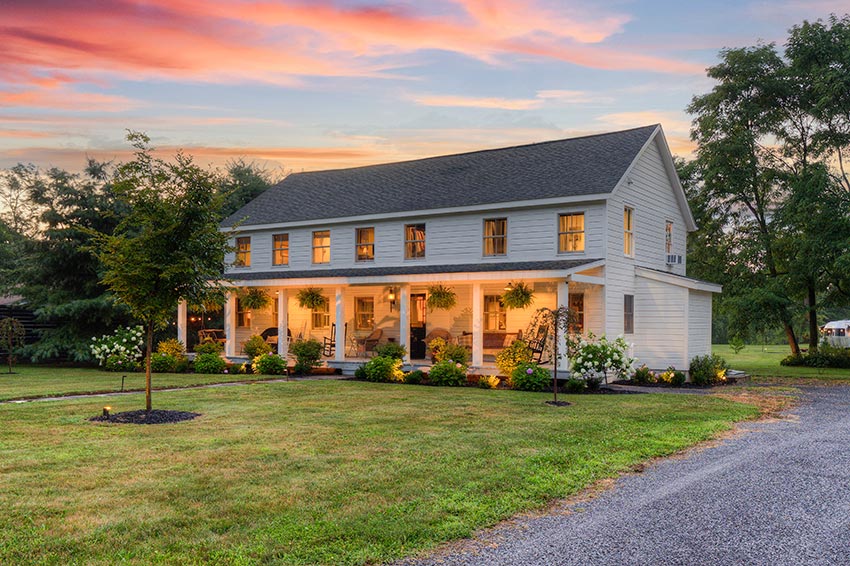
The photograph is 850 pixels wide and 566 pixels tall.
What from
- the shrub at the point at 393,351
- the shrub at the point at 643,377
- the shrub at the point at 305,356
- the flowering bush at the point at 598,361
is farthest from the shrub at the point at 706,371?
the shrub at the point at 305,356

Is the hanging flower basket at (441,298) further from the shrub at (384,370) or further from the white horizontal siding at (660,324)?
the white horizontal siding at (660,324)

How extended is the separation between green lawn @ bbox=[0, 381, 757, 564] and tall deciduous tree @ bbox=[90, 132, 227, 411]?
2.26m

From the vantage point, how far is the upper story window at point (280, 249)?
1036 inches

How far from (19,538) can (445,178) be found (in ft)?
66.5

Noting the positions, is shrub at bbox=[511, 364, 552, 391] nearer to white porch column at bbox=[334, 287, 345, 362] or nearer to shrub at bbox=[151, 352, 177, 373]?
white porch column at bbox=[334, 287, 345, 362]

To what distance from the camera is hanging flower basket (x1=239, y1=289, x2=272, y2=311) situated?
2419 cm

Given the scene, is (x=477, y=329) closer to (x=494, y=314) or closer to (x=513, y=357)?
(x=513, y=357)

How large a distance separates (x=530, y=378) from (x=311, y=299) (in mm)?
9718

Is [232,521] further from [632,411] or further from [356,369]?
[356,369]

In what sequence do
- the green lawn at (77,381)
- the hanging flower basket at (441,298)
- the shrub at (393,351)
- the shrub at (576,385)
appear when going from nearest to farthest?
the green lawn at (77,381) < the shrub at (576,385) < the shrub at (393,351) < the hanging flower basket at (441,298)

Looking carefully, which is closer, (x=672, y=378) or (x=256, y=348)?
(x=672, y=378)

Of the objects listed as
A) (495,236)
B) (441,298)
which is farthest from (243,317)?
(495,236)

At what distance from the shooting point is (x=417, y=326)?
79.0 ft

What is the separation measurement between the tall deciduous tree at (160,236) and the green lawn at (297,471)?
2264 millimetres
